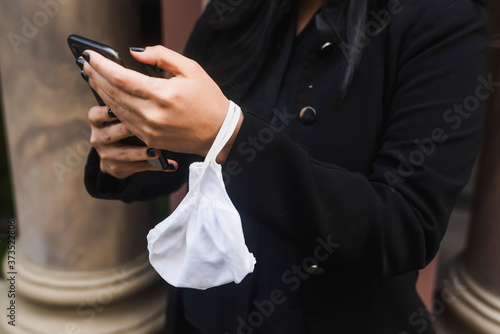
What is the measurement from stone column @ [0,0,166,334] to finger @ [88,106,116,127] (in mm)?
620

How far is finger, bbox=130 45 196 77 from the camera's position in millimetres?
666

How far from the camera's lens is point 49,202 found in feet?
4.97

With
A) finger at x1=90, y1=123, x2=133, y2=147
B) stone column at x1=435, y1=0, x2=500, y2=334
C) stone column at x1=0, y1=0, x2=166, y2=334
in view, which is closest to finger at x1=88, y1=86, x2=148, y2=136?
finger at x1=90, y1=123, x2=133, y2=147

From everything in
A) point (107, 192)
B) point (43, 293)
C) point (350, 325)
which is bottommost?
point (43, 293)

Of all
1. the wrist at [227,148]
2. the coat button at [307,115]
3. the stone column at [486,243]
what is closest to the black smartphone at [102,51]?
the wrist at [227,148]

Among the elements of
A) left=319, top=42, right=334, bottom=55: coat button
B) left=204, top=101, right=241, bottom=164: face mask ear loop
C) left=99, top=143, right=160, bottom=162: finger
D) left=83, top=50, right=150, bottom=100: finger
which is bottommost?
left=99, top=143, right=160, bottom=162: finger

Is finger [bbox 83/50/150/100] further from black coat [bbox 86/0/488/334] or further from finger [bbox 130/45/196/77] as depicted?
black coat [bbox 86/0/488/334]

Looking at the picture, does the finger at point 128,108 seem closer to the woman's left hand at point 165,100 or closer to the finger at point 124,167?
the woman's left hand at point 165,100

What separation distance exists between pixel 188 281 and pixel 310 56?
1.61ft

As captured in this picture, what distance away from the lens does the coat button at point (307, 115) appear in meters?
0.88

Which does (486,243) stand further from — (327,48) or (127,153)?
(127,153)

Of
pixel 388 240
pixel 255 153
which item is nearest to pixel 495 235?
pixel 388 240

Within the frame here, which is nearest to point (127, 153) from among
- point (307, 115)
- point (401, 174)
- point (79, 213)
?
point (307, 115)

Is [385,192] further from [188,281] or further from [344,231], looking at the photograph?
[188,281]
